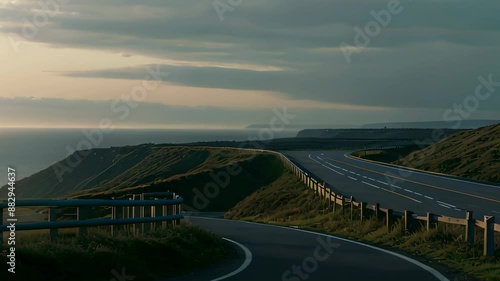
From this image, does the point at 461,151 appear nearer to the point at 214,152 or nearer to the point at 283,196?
the point at 283,196

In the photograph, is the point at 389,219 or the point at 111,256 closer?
the point at 111,256

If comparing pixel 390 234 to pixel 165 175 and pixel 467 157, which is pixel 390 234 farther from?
pixel 165 175

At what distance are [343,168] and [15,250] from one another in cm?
4849

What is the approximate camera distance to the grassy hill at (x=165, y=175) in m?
57.5

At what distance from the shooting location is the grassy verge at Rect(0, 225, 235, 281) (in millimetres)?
12159

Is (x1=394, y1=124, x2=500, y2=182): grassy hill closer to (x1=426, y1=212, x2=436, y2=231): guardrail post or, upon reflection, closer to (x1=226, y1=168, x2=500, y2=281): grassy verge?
(x1=226, y1=168, x2=500, y2=281): grassy verge

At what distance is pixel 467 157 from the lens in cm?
5859

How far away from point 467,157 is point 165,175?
35.3m

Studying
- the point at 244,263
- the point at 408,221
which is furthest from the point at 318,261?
the point at 408,221

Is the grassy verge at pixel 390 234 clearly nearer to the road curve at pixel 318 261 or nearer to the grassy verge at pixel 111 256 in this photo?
the road curve at pixel 318 261

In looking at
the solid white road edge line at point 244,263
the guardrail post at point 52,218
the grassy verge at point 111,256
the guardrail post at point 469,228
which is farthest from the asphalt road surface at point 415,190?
the guardrail post at point 52,218

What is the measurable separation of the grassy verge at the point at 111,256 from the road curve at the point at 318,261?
110 centimetres

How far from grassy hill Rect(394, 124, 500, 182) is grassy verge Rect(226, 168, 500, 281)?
50.3ft

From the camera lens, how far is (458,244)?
1800 centimetres
